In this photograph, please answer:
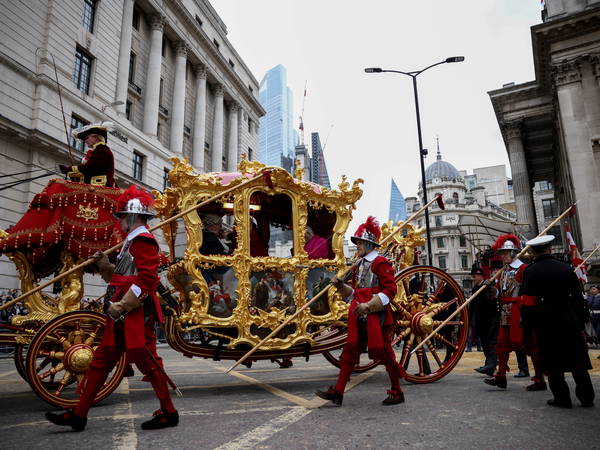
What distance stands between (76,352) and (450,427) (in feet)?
12.3

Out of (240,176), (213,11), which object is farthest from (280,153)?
(240,176)

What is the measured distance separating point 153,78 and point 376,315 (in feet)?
94.6

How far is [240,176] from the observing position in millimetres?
5738

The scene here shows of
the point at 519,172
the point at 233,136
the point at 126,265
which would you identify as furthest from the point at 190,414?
the point at 233,136

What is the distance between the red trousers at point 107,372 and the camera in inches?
133

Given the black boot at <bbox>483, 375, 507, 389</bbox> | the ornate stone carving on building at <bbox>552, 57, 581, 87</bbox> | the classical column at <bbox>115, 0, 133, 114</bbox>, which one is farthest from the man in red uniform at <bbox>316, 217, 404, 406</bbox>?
the classical column at <bbox>115, 0, 133, 114</bbox>

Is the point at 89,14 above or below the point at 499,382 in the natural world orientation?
above

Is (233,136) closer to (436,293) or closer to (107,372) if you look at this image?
(436,293)

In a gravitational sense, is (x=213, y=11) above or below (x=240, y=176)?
above

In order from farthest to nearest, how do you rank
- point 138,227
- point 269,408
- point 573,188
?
1. point 573,188
2. point 269,408
3. point 138,227

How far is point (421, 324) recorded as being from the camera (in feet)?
19.2

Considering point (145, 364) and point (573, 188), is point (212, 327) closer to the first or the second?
point (145, 364)

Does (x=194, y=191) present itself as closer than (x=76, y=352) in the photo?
No

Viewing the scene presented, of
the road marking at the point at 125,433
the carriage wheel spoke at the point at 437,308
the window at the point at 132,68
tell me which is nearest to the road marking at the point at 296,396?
the carriage wheel spoke at the point at 437,308
